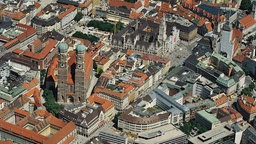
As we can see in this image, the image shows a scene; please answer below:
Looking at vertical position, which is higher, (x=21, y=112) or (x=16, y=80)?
(x=16, y=80)

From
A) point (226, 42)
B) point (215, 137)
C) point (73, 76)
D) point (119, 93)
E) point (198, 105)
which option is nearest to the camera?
point (215, 137)

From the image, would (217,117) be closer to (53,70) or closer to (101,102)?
(101,102)

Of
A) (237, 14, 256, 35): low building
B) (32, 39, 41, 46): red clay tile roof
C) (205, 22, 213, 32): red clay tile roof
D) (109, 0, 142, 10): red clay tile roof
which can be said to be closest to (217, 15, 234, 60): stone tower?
(205, 22, 213, 32): red clay tile roof

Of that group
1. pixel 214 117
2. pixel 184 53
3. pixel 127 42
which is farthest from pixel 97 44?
pixel 214 117

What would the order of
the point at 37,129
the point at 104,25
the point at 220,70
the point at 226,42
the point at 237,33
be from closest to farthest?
the point at 37,129
the point at 220,70
the point at 226,42
the point at 237,33
the point at 104,25

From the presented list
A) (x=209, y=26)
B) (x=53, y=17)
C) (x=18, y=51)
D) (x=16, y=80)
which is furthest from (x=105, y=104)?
(x=209, y=26)

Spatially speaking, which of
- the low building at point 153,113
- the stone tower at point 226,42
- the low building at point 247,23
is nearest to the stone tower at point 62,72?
the low building at point 153,113

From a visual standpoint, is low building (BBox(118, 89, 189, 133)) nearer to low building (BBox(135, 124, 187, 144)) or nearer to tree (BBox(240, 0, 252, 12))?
low building (BBox(135, 124, 187, 144))
